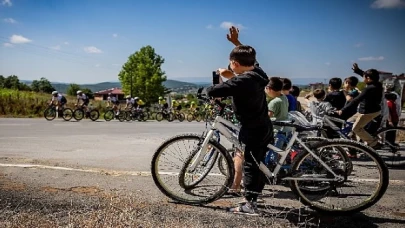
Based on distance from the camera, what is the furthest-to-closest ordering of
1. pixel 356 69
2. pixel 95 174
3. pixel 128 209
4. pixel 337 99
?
pixel 337 99 → pixel 356 69 → pixel 95 174 → pixel 128 209

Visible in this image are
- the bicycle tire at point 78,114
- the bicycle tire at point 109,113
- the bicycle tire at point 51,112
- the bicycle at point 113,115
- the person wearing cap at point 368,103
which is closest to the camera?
the person wearing cap at point 368,103

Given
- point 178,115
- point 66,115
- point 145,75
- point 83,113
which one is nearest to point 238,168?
point 66,115

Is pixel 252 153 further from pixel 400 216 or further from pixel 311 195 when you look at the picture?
pixel 400 216

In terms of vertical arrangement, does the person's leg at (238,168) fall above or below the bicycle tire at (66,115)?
above

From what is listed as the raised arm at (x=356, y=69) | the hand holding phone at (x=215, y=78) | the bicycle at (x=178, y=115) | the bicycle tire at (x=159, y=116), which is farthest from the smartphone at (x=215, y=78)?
the bicycle at (x=178, y=115)

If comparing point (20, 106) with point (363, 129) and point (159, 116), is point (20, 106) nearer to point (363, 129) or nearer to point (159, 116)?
point (159, 116)

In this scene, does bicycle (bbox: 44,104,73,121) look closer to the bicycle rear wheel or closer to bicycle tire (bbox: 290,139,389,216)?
the bicycle rear wheel

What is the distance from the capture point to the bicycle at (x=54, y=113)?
1919 centimetres

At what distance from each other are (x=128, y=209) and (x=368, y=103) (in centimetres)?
514

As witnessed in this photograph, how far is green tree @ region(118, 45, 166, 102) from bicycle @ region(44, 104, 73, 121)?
45.0 meters

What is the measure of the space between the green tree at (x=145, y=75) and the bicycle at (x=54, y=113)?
45.0 metres

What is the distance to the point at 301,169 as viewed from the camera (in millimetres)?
3682

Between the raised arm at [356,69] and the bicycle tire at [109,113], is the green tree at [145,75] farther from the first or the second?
the raised arm at [356,69]

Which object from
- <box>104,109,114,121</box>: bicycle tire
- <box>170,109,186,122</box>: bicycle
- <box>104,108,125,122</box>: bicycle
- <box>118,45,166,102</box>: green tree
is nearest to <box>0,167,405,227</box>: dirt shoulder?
<box>104,109,114,121</box>: bicycle tire
